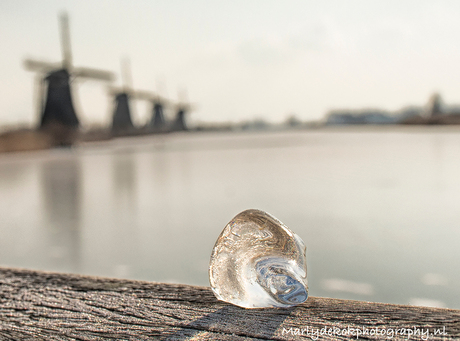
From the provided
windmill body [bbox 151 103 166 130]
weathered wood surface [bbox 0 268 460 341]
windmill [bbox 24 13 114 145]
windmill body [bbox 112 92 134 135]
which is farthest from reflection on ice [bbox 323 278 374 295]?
windmill body [bbox 151 103 166 130]

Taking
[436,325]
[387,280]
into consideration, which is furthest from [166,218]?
[436,325]

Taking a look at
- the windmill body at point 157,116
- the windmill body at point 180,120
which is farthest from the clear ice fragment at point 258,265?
the windmill body at point 180,120

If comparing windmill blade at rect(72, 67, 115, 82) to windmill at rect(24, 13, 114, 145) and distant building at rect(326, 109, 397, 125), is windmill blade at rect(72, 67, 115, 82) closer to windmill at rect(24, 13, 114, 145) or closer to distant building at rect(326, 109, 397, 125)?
windmill at rect(24, 13, 114, 145)

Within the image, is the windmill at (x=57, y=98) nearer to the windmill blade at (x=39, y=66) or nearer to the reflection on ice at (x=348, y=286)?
the windmill blade at (x=39, y=66)

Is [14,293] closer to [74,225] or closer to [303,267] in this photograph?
[303,267]

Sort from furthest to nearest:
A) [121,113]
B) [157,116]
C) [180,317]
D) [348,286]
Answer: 1. [157,116]
2. [121,113]
3. [348,286]
4. [180,317]

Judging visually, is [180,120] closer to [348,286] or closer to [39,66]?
[39,66]

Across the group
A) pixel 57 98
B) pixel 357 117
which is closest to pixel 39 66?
pixel 57 98
